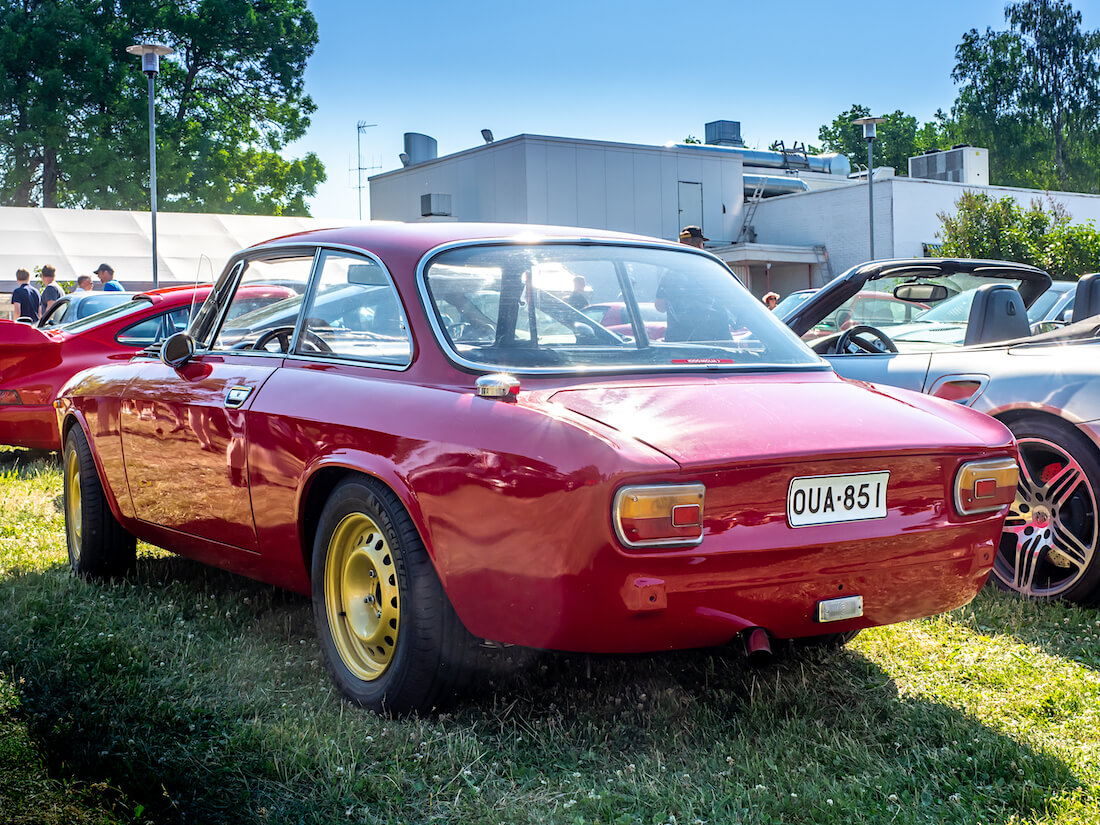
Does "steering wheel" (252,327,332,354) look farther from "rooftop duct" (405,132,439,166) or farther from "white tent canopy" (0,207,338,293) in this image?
"rooftop duct" (405,132,439,166)

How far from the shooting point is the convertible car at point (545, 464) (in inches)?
113

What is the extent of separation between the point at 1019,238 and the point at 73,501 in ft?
79.4

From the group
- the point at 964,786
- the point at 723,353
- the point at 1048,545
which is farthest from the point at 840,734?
the point at 1048,545

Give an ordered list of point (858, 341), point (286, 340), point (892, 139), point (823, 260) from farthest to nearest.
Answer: point (892, 139) → point (823, 260) → point (858, 341) → point (286, 340)

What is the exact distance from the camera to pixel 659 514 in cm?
280

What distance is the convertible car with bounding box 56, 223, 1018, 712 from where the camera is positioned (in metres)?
2.87

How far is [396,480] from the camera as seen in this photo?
323 cm

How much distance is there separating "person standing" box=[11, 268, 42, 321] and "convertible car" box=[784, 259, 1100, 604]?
40.2 feet

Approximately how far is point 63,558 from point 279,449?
2.51 metres

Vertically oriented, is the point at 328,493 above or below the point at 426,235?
below

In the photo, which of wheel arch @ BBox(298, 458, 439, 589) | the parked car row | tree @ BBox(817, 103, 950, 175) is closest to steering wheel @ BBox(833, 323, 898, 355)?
the parked car row

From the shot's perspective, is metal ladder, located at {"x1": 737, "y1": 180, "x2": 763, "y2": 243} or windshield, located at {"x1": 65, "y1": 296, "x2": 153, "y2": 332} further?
metal ladder, located at {"x1": 737, "y1": 180, "x2": 763, "y2": 243}

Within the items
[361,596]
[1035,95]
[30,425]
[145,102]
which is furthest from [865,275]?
[1035,95]

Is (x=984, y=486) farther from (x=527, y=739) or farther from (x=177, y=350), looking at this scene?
(x=177, y=350)
